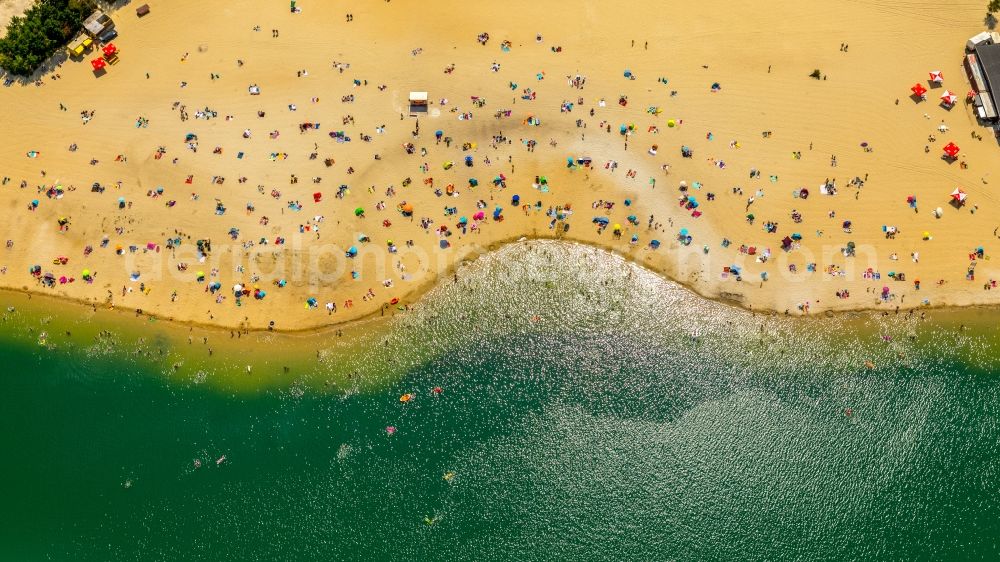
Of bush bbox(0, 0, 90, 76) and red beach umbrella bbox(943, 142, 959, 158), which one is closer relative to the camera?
red beach umbrella bbox(943, 142, 959, 158)

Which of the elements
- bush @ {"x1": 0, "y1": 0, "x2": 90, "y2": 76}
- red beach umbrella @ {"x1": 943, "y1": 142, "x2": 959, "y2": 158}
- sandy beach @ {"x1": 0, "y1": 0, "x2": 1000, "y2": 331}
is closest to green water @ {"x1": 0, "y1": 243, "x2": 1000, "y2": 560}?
sandy beach @ {"x1": 0, "y1": 0, "x2": 1000, "y2": 331}

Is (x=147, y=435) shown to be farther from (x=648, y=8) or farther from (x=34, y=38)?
(x=648, y=8)

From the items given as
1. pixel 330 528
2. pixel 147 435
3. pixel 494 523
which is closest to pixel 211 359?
pixel 147 435

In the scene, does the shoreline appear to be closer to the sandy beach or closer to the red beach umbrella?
the sandy beach

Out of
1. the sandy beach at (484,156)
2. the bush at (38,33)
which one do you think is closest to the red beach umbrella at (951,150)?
the sandy beach at (484,156)

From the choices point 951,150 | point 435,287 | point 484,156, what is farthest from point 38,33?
point 951,150

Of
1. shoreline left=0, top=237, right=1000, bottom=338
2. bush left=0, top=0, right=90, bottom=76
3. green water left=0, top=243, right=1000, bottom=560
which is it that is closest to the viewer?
green water left=0, top=243, right=1000, bottom=560
